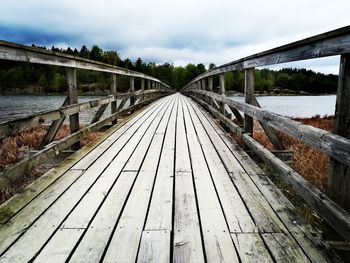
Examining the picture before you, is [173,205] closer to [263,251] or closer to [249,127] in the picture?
[263,251]

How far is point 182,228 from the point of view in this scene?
207cm

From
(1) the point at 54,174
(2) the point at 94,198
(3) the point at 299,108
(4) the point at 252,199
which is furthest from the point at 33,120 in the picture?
(3) the point at 299,108

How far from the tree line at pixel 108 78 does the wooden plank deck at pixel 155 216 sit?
5644 cm

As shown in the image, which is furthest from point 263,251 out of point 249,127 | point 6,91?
point 6,91

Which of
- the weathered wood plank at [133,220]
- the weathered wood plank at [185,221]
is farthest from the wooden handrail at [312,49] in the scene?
the weathered wood plank at [133,220]

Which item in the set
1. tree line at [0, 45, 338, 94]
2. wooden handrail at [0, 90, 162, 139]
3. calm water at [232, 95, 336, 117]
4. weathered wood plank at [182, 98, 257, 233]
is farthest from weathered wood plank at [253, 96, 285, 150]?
tree line at [0, 45, 338, 94]

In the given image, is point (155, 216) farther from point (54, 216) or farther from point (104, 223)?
point (54, 216)

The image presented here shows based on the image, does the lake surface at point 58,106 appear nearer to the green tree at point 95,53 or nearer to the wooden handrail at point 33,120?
the wooden handrail at point 33,120

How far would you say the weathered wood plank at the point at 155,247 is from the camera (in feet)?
5.71

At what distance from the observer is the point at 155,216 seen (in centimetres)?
224

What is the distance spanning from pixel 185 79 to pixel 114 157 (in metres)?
108

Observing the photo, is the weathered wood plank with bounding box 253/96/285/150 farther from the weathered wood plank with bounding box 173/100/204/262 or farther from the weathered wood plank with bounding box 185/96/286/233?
the weathered wood plank with bounding box 173/100/204/262

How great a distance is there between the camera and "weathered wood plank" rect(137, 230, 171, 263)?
1.74 meters

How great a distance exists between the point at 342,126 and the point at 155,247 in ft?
4.44
